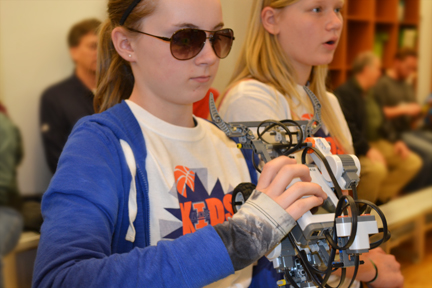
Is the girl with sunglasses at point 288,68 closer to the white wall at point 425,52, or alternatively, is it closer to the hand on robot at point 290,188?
the hand on robot at point 290,188

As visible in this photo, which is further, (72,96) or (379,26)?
(379,26)

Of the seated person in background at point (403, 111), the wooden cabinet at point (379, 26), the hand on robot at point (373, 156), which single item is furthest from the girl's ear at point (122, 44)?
the seated person in background at point (403, 111)

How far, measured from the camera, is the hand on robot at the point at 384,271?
853mm

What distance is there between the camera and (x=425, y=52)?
2561mm

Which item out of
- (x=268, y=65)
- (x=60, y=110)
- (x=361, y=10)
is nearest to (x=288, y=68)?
(x=268, y=65)

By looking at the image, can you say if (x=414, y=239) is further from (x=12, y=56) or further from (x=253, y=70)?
(x=12, y=56)

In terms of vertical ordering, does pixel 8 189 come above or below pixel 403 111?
above

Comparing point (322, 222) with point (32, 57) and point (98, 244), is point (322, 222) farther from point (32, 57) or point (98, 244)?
point (32, 57)

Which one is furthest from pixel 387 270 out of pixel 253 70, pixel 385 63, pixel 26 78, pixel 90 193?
pixel 385 63

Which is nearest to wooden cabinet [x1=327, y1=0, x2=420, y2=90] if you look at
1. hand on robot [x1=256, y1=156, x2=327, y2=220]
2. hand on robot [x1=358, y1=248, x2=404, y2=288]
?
hand on robot [x1=358, y1=248, x2=404, y2=288]

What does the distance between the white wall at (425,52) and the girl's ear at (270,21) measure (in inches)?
67.2

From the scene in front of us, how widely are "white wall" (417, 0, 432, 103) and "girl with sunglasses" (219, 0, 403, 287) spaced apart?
1.67 metres

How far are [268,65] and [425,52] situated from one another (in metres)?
2.03

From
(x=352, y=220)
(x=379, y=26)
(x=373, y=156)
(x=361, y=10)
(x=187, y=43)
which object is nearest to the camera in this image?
(x=352, y=220)
